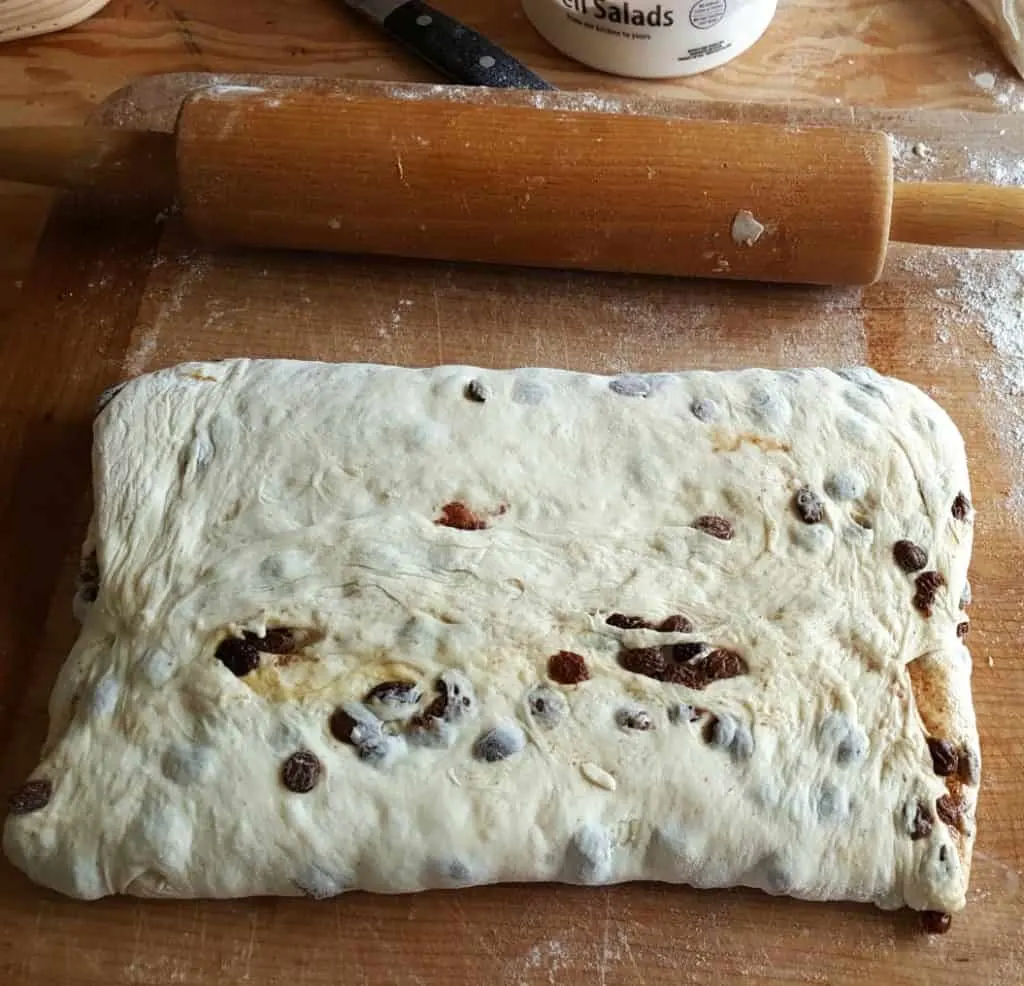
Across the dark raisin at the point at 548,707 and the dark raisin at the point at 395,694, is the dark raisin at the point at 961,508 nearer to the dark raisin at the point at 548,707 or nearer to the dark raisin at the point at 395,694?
the dark raisin at the point at 548,707

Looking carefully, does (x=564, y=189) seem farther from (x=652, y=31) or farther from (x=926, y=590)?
(x=926, y=590)

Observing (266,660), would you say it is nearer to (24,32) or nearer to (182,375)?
(182,375)

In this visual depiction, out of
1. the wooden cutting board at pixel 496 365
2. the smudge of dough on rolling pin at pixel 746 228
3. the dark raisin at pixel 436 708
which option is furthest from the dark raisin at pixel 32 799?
the smudge of dough on rolling pin at pixel 746 228

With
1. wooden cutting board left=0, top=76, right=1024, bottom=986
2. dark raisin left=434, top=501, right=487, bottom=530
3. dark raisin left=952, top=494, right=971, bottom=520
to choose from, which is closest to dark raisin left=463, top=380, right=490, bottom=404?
dark raisin left=434, top=501, right=487, bottom=530

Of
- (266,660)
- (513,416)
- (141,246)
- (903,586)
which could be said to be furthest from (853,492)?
(141,246)

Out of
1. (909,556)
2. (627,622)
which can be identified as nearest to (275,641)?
(627,622)

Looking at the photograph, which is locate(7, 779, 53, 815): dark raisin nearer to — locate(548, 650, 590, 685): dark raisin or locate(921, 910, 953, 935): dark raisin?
locate(548, 650, 590, 685): dark raisin
